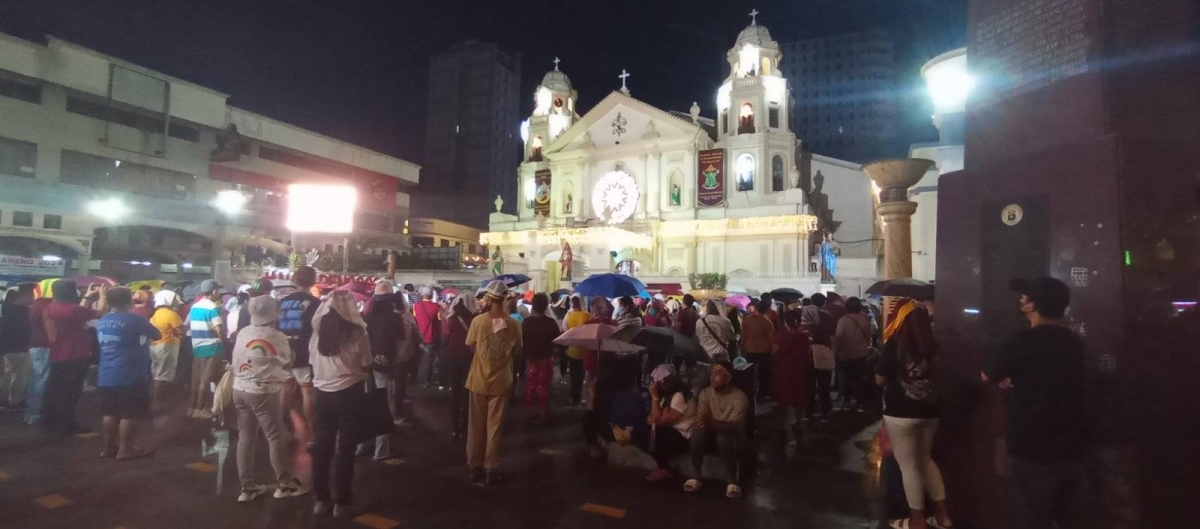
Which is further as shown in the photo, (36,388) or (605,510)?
(36,388)

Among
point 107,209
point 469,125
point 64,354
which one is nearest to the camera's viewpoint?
point 64,354

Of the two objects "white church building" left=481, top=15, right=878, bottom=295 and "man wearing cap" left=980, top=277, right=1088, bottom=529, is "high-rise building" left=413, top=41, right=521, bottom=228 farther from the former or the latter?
"man wearing cap" left=980, top=277, right=1088, bottom=529

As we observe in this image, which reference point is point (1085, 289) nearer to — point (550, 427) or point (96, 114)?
point (550, 427)

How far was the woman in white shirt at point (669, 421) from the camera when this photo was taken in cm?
591

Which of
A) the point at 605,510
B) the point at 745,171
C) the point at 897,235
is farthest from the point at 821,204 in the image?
the point at 605,510

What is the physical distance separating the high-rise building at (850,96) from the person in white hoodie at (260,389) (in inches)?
2918

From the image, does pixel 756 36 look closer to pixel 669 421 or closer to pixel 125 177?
pixel 125 177

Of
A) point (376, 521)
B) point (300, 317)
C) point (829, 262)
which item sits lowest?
Answer: point (376, 521)

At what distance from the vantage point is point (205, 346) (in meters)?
8.05

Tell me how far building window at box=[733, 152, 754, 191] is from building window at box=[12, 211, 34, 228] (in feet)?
116

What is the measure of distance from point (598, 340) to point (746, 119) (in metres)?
34.3

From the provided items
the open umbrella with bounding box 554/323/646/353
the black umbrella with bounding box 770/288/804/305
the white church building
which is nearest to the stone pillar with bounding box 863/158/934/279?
the black umbrella with bounding box 770/288/804/305

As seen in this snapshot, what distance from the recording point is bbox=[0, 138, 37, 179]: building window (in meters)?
28.1

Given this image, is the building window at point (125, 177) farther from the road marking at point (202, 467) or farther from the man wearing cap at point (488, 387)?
the man wearing cap at point (488, 387)
